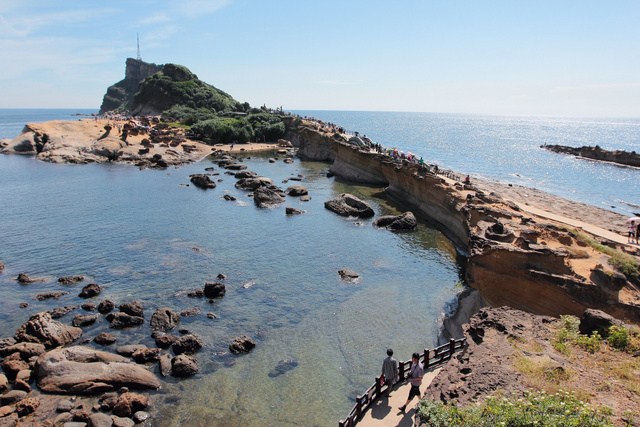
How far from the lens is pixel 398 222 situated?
3769 cm

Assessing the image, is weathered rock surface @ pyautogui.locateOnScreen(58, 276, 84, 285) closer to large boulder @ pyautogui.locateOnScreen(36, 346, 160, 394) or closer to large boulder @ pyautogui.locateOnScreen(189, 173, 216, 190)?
large boulder @ pyautogui.locateOnScreen(36, 346, 160, 394)

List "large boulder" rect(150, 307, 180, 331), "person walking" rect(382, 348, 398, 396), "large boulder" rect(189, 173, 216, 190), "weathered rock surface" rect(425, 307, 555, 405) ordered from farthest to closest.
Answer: "large boulder" rect(189, 173, 216, 190) → "large boulder" rect(150, 307, 180, 331) → "person walking" rect(382, 348, 398, 396) → "weathered rock surface" rect(425, 307, 555, 405)

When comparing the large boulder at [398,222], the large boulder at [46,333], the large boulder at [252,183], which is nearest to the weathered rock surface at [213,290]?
the large boulder at [46,333]

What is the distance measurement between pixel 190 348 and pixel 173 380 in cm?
214

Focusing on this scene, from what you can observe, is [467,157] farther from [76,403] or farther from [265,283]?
[76,403]

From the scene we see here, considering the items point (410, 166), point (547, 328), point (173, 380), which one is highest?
point (410, 166)

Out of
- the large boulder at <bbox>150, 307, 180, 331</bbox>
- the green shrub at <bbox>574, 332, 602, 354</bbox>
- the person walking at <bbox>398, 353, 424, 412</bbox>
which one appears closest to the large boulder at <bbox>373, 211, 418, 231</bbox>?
the large boulder at <bbox>150, 307, 180, 331</bbox>

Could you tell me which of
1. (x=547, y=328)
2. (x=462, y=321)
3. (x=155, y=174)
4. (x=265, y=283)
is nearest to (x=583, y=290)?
(x=547, y=328)

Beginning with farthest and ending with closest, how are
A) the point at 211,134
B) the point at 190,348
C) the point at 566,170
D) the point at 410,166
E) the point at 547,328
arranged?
the point at 211,134
the point at 566,170
the point at 410,166
the point at 190,348
the point at 547,328

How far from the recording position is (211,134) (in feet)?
309

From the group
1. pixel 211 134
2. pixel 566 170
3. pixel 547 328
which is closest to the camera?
pixel 547 328

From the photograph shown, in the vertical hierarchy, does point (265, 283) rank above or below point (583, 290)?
below

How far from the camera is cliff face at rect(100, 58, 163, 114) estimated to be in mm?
187238

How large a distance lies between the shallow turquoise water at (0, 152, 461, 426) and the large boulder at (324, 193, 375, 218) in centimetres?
131
